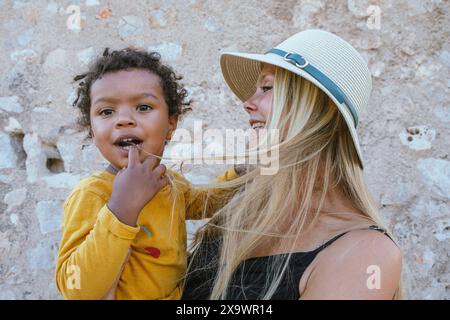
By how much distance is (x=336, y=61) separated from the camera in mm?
1524

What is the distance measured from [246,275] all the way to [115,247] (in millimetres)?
378

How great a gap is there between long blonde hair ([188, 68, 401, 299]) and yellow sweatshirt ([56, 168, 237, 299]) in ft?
0.51

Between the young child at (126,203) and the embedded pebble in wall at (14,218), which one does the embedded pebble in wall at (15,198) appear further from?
the young child at (126,203)

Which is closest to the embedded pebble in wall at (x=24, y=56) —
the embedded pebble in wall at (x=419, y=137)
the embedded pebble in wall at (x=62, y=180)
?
the embedded pebble in wall at (x=62, y=180)

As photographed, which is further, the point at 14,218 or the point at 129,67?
the point at 14,218

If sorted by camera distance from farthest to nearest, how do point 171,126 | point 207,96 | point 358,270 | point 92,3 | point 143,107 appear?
1. point 92,3
2. point 207,96
3. point 171,126
4. point 143,107
5. point 358,270

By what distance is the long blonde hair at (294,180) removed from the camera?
4.89ft

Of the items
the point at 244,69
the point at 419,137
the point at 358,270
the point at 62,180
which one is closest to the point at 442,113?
the point at 419,137

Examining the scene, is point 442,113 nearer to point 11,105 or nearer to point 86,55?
point 86,55

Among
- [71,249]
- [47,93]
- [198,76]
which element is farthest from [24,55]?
[71,249]

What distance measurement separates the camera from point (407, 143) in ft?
7.97

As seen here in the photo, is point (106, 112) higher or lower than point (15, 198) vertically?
higher

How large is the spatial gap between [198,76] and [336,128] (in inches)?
49.0

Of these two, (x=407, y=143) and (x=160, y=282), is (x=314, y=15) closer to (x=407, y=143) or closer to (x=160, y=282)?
(x=407, y=143)
